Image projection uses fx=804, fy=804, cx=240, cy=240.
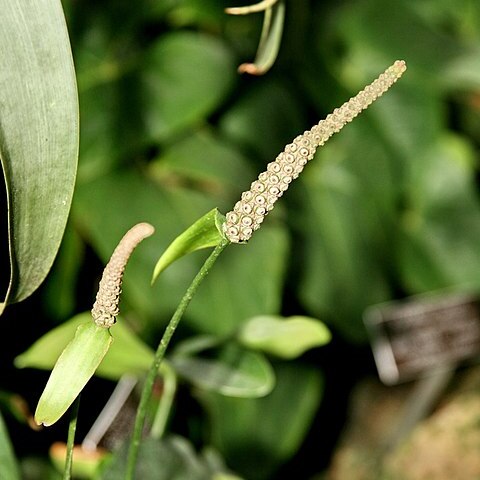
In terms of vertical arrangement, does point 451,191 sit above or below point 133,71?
below

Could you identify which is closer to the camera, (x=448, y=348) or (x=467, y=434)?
(x=448, y=348)

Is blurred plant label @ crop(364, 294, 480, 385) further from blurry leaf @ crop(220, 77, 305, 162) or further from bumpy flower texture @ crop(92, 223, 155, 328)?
bumpy flower texture @ crop(92, 223, 155, 328)

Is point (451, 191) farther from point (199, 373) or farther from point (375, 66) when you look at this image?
point (199, 373)

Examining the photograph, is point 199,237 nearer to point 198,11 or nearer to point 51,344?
point 51,344

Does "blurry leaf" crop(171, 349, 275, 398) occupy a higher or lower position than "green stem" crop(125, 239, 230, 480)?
lower

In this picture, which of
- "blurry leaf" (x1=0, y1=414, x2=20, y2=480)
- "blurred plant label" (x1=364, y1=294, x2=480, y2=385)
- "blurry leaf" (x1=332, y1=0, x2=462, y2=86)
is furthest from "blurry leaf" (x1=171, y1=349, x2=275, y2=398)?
"blurry leaf" (x1=332, y1=0, x2=462, y2=86)

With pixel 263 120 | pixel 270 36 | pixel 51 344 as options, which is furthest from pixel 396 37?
pixel 51 344

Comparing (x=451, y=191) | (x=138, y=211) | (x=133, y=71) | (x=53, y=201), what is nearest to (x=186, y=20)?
(x=133, y=71)
